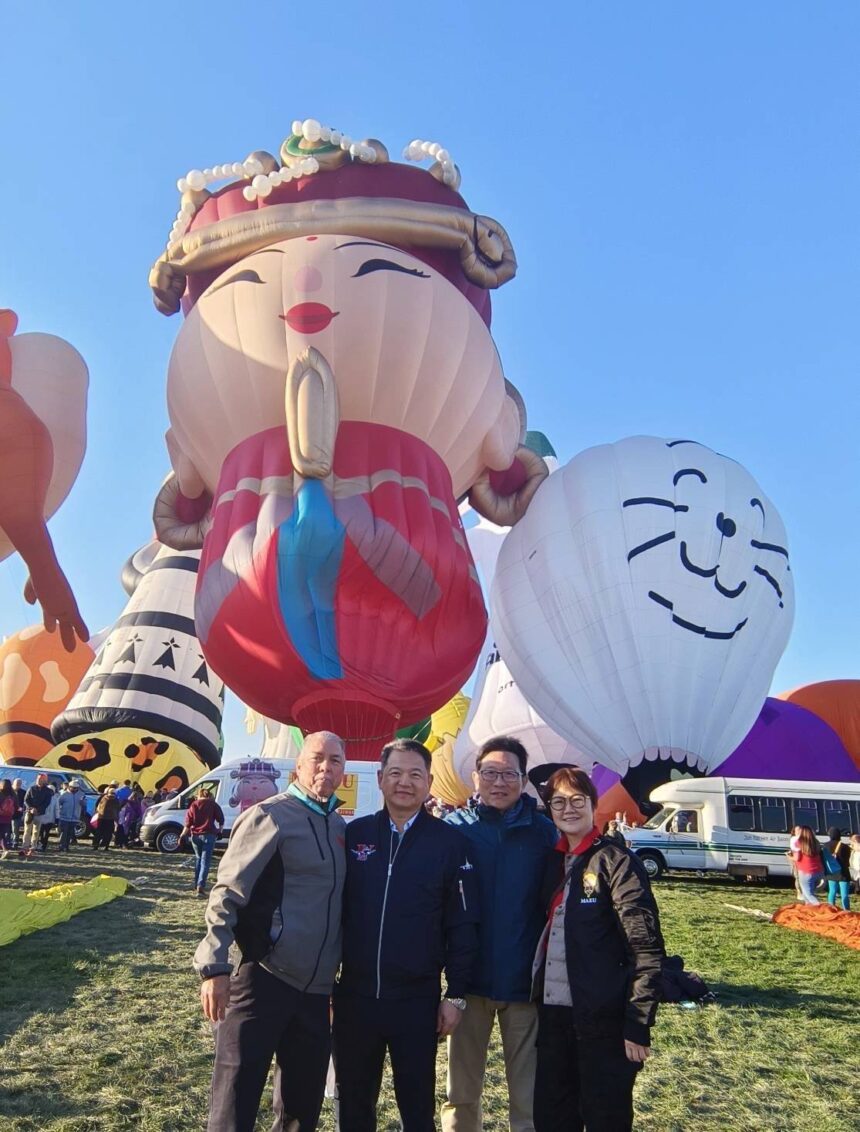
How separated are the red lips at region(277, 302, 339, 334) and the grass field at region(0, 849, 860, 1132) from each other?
19.8 feet

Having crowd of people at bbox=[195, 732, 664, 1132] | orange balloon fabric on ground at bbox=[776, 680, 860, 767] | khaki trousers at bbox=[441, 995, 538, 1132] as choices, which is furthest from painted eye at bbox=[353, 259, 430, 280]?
orange balloon fabric on ground at bbox=[776, 680, 860, 767]

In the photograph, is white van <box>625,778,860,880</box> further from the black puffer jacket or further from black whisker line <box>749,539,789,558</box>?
the black puffer jacket

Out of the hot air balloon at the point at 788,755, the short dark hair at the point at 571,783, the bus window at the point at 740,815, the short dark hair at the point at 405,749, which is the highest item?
the hot air balloon at the point at 788,755

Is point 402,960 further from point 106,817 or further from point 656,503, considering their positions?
point 106,817

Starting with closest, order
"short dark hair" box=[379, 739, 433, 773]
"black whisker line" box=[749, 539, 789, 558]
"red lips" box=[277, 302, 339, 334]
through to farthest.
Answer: "short dark hair" box=[379, 739, 433, 773] < "red lips" box=[277, 302, 339, 334] < "black whisker line" box=[749, 539, 789, 558]

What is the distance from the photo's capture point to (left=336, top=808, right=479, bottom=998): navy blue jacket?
2561 mm

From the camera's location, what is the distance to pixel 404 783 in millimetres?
2730

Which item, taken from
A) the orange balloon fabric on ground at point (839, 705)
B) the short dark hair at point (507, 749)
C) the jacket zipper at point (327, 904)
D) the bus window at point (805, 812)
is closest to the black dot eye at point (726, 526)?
the bus window at point (805, 812)

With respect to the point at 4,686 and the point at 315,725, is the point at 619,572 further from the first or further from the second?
the point at 4,686

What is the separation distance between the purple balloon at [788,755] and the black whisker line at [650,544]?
5.60 meters

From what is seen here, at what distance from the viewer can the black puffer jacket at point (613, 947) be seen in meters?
2.40

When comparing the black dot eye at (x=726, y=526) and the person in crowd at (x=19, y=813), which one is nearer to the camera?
the black dot eye at (x=726, y=526)

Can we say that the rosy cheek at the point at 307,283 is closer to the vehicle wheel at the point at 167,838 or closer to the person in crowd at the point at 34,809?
the person in crowd at the point at 34,809

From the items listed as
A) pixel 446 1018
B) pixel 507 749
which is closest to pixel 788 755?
pixel 507 749
